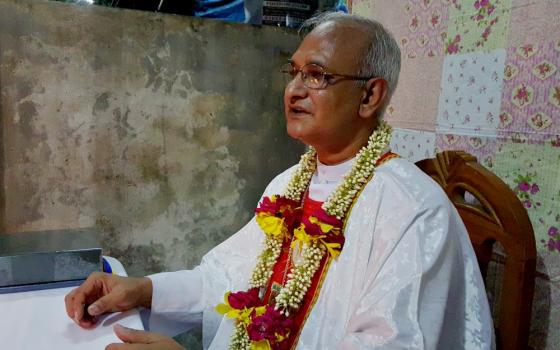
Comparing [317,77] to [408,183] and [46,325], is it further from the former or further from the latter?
[46,325]

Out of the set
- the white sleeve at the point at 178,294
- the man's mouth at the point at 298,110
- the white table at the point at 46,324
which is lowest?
the white sleeve at the point at 178,294

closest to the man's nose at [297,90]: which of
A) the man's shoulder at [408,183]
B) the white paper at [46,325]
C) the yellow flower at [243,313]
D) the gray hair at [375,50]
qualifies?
the gray hair at [375,50]

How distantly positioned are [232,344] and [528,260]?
87 cm

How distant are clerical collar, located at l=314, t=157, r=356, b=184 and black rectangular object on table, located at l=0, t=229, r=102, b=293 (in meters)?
0.74

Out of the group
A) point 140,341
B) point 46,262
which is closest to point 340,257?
point 140,341

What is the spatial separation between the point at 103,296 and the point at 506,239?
1.12 metres

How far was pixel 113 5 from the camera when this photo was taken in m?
2.47

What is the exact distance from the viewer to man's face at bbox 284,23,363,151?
1336 millimetres

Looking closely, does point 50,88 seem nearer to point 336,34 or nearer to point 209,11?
point 209,11

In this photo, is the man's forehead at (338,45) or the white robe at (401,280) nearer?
the white robe at (401,280)

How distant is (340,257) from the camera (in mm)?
1255

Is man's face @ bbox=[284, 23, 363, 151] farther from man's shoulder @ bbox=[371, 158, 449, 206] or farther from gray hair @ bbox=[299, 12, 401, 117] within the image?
man's shoulder @ bbox=[371, 158, 449, 206]

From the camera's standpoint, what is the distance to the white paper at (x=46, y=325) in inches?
39.0

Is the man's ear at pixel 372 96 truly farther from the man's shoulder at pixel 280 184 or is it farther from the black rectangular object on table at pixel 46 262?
the black rectangular object on table at pixel 46 262
